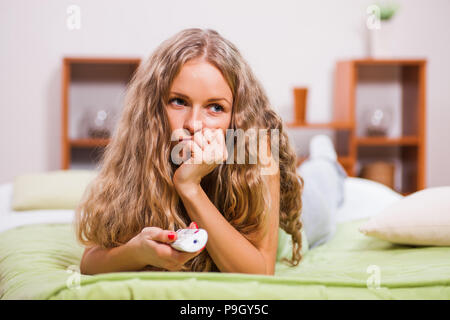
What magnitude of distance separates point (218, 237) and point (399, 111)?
2527 millimetres

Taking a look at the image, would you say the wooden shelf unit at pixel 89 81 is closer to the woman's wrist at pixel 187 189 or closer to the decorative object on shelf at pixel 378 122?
the decorative object on shelf at pixel 378 122

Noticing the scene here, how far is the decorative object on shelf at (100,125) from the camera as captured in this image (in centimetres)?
254

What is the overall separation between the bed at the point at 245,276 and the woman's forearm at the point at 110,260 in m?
0.04

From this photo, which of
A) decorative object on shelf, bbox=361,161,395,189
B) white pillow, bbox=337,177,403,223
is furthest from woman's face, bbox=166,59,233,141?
decorative object on shelf, bbox=361,161,395,189

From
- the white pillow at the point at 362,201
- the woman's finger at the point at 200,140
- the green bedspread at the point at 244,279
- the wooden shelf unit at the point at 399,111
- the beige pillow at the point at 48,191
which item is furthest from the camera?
the wooden shelf unit at the point at 399,111

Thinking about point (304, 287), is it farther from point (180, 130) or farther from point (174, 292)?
point (180, 130)

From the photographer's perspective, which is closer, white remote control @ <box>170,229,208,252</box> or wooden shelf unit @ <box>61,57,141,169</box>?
white remote control @ <box>170,229,208,252</box>

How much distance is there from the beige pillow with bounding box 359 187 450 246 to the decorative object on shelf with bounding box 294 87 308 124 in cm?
156

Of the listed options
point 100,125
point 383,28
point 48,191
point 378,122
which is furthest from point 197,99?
point 383,28

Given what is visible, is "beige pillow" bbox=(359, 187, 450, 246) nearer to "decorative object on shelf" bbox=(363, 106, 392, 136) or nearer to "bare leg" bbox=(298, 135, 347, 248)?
"bare leg" bbox=(298, 135, 347, 248)

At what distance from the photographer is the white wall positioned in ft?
8.86

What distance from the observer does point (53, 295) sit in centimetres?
60

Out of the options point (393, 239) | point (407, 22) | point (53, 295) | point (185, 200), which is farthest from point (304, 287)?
point (407, 22)

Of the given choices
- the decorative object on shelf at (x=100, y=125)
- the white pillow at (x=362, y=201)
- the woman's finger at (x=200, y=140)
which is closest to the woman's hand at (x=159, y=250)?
the woman's finger at (x=200, y=140)
